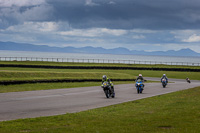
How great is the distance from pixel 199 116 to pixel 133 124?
351 centimetres

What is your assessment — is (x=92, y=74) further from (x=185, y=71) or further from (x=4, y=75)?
(x=185, y=71)

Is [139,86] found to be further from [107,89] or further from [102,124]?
[102,124]

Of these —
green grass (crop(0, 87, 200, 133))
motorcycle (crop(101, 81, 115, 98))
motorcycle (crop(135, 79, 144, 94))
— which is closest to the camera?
green grass (crop(0, 87, 200, 133))

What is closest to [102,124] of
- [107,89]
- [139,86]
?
[107,89]

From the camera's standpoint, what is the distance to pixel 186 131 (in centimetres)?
1008

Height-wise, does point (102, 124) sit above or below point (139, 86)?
below

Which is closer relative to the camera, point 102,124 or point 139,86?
point 102,124

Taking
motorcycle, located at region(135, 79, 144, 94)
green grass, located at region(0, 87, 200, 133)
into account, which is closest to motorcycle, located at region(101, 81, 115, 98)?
motorcycle, located at region(135, 79, 144, 94)

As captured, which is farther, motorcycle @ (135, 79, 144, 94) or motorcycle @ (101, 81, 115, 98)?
motorcycle @ (135, 79, 144, 94)

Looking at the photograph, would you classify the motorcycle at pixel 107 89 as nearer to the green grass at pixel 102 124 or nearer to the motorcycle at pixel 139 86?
the motorcycle at pixel 139 86

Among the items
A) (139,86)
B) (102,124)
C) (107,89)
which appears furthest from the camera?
(139,86)

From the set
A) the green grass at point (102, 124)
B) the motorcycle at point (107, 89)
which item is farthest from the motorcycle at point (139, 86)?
the green grass at point (102, 124)

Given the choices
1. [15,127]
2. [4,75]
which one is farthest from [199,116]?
[4,75]

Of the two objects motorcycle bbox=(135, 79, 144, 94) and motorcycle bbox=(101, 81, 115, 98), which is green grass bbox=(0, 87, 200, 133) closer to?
motorcycle bbox=(101, 81, 115, 98)
